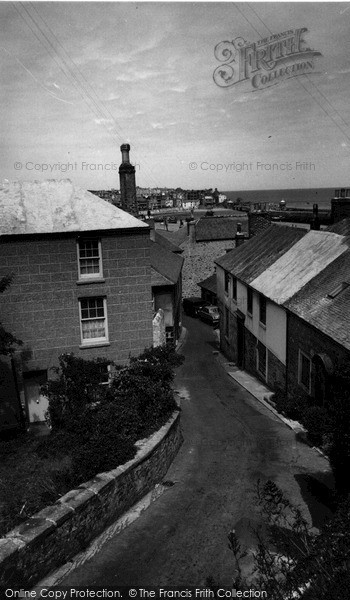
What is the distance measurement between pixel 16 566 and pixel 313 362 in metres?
12.0

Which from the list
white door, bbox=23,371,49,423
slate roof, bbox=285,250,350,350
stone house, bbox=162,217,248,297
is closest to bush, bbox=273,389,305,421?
slate roof, bbox=285,250,350,350

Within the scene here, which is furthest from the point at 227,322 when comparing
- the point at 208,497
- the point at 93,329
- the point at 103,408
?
the point at 208,497

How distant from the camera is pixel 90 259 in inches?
786

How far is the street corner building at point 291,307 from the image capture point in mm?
17141

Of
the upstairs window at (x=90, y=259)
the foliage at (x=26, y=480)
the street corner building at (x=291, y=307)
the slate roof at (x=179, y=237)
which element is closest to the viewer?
the foliage at (x=26, y=480)

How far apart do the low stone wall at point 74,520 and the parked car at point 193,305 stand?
34942 millimetres

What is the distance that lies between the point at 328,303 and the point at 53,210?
11993 millimetres

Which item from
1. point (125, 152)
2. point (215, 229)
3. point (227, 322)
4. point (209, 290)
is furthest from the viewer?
point (215, 229)

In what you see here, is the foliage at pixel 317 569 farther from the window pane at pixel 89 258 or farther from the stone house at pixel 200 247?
the stone house at pixel 200 247

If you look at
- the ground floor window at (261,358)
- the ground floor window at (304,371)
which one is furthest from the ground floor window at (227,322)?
the ground floor window at (304,371)

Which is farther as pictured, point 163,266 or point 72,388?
point 163,266

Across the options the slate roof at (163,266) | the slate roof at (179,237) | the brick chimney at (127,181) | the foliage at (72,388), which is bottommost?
the foliage at (72,388)

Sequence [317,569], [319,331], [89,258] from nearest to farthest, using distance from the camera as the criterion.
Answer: [317,569]
[319,331]
[89,258]

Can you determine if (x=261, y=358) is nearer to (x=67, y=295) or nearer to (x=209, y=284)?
(x=67, y=295)
